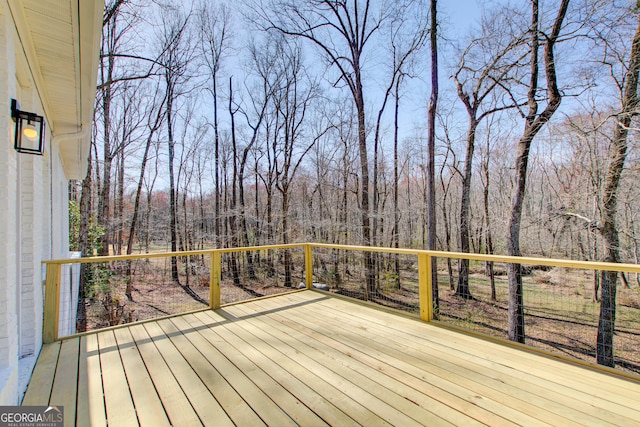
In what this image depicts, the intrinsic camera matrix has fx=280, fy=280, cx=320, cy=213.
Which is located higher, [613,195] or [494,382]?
[613,195]

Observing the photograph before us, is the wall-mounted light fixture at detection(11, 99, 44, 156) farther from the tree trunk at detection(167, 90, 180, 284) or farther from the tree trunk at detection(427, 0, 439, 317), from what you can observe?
the tree trunk at detection(167, 90, 180, 284)

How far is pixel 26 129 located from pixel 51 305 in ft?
6.10

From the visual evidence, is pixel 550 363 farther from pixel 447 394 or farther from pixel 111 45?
pixel 111 45

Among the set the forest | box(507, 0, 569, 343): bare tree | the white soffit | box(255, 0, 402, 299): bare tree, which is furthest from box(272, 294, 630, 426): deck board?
box(255, 0, 402, 299): bare tree

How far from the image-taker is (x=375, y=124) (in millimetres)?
12609

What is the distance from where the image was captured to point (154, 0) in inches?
195

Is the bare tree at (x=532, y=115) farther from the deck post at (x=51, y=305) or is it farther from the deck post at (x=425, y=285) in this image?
the deck post at (x=51, y=305)

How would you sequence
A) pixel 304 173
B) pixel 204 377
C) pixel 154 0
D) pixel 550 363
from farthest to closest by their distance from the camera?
pixel 304 173 < pixel 154 0 < pixel 550 363 < pixel 204 377

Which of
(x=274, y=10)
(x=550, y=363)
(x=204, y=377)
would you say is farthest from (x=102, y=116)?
(x=550, y=363)

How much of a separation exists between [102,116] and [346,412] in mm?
11555

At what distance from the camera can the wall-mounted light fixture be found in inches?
73.5

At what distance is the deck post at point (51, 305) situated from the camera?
2.78 metres

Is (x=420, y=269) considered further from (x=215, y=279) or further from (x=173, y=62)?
(x=173, y=62)

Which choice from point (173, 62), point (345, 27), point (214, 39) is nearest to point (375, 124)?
point (345, 27)
